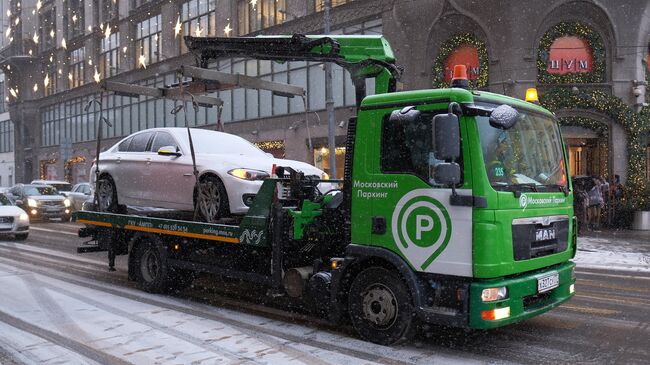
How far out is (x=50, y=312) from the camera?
7211 millimetres

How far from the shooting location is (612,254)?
512 inches

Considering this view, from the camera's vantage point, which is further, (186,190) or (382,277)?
(186,190)

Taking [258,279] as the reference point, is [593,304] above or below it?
below

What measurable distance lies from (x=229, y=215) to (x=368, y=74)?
2.67 metres

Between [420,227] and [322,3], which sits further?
[322,3]

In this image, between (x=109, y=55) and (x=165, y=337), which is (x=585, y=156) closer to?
(x=165, y=337)

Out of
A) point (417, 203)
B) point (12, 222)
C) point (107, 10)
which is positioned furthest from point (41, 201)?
point (107, 10)

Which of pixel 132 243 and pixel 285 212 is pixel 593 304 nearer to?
pixel 285 212

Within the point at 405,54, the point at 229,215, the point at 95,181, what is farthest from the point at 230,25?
the point at 229,215

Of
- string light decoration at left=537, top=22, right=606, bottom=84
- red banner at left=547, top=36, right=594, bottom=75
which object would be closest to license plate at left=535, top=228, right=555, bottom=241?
string light decoration at left=537, top=22, right=606, bottom=84

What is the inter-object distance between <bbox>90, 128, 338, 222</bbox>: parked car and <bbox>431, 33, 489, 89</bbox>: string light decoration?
543 inches

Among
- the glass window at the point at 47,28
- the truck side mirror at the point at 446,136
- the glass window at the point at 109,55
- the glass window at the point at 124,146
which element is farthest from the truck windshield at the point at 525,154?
the glass window at the point at 47,28

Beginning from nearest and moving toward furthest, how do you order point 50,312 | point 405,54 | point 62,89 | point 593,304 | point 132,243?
point 50,312 < point 593,304 < point 132,243 < point 405,54 < point 62,89

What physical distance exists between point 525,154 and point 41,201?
72.7 ft
